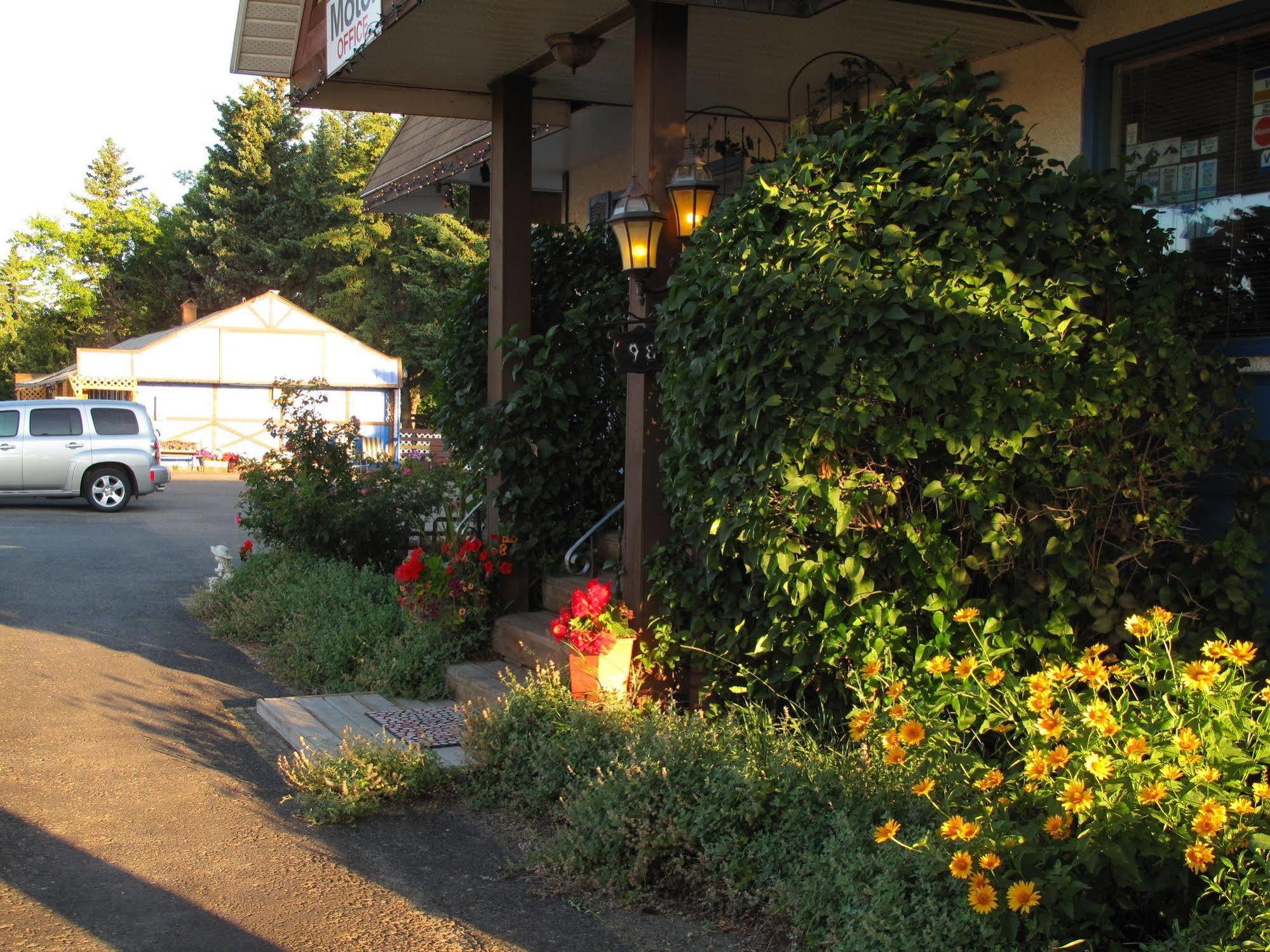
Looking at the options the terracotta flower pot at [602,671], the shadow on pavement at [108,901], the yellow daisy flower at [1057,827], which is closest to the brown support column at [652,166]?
the terracotta flower pot at [602,671]

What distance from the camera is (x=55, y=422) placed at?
2011cm

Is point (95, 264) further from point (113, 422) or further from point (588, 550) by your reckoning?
point (588, 550)

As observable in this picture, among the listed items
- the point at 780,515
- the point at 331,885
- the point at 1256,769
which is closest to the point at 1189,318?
the point at 780,515

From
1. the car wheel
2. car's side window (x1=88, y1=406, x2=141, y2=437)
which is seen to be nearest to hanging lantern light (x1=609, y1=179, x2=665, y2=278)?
the car wheel

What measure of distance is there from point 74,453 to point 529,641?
15846 mm

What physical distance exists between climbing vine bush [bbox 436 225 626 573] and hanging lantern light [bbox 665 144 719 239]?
5.42 feet

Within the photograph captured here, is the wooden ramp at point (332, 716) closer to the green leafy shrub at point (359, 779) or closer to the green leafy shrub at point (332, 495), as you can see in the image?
the green leafy shrub at point (359, 779)

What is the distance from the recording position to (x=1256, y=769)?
305 cm

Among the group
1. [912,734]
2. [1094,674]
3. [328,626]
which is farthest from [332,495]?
[1094,674]

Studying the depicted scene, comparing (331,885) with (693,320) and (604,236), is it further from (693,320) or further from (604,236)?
(604,236)

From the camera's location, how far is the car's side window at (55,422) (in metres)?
20.0

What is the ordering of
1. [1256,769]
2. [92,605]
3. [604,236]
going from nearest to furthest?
[1256,769], [604,236], [92,605]

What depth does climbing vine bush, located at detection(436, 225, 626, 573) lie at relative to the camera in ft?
24.3

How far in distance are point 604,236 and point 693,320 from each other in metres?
3.36
